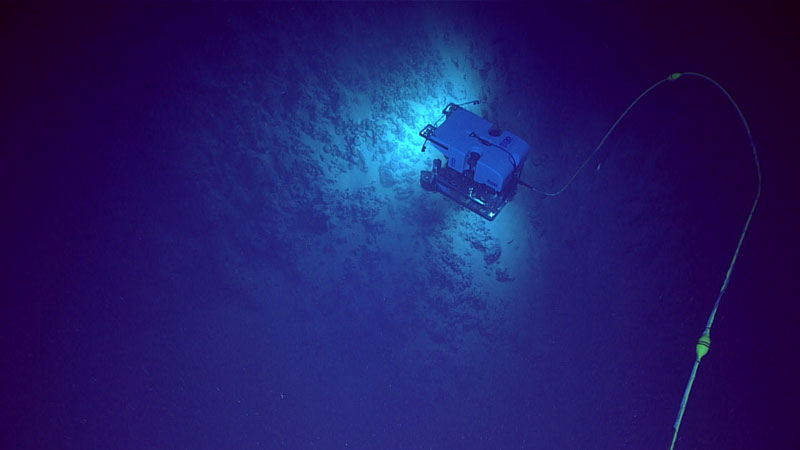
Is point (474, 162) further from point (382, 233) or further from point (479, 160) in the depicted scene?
point (382, 233)

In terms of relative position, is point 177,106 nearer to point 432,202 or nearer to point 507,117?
point 432,202

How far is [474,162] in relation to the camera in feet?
7.18

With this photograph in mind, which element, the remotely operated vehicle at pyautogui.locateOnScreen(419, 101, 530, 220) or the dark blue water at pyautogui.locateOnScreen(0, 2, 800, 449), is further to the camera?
the remotely operated vehicle at pyautogui.locateOnScreen(419, 101, 530, 220)

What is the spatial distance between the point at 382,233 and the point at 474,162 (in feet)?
1.68

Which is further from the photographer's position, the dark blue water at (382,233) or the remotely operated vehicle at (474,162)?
the remotely operated vehicle at (474,162)

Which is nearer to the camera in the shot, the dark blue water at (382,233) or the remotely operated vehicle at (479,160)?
the dark blue water at (382,233)

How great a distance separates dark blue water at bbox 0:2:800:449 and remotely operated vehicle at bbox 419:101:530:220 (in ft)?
0.24

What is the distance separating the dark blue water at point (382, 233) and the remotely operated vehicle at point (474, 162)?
0.07m

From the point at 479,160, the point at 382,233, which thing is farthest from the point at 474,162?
the point at 382,233

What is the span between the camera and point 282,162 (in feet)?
7.79

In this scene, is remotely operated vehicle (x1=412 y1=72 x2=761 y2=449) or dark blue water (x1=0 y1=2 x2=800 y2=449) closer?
dark blue water (x1=0 y1=2 x2=800 y2=449)

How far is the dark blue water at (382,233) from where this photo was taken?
1.97 meters

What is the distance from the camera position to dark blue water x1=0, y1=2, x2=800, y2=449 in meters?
1.97

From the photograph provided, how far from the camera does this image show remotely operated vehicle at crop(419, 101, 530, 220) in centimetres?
211
